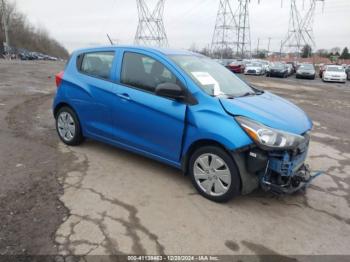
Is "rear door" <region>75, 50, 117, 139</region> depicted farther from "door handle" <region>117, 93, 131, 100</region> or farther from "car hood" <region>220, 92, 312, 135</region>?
"car hood" <region>220, 92, 312, 135</region>

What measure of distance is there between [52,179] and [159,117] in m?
1.61

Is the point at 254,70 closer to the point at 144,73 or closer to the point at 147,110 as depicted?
the point at 144,73

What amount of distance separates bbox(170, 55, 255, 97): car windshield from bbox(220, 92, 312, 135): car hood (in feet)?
0.86

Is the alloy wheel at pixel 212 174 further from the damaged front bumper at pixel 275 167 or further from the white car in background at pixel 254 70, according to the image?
the white car in background at pixel 254 70

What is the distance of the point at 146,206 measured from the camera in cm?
385

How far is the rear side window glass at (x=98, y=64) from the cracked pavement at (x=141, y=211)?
1.28 metres

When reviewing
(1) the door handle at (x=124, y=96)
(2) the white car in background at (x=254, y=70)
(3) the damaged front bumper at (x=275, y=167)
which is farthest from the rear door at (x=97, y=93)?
(2) the white car in background at (x=254, y=70)

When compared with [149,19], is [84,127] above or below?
below

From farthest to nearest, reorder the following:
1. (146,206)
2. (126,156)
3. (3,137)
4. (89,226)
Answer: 1. (3,137)
2. (126,156)
3. (146,206)
4. (89,226)

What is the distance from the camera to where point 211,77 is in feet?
15.0

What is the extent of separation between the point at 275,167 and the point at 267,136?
14.4 inches

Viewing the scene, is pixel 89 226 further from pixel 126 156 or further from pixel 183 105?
pixel 126 156

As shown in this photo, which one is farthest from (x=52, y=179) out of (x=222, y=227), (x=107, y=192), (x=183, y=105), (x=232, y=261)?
(x=232, y=261)

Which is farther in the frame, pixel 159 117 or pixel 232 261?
pixel 159 117
